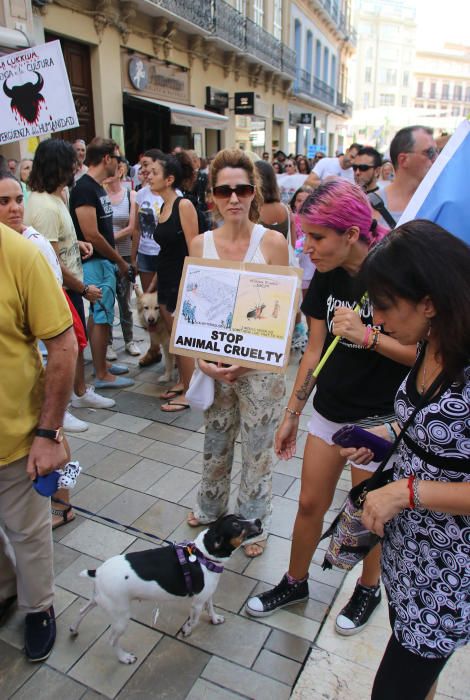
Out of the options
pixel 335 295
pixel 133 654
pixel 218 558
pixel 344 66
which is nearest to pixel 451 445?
pixel 335 295

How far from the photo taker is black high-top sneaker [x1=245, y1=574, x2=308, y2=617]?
245cm

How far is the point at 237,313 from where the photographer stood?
96.6 inches

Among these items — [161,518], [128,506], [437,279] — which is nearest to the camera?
[437,279]

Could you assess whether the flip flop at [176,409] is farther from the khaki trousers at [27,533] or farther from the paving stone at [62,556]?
the khaki trousers at [27,533]

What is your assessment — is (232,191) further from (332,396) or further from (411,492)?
(411,492)

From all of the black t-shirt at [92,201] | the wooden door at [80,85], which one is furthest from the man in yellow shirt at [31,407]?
the wooden door at [80,85]

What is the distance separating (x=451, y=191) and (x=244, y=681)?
86.0 inches

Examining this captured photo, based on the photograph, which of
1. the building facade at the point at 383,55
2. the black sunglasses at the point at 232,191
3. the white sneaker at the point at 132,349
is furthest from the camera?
the building facade at the point at 383,55

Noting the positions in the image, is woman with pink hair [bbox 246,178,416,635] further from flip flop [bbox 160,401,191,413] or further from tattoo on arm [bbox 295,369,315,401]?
flip flop [bbox 160,401,191,413]

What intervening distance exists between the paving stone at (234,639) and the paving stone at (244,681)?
0.04 meters

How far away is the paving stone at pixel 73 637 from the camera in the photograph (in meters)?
2.22

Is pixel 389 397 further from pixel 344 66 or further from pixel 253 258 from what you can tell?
pixel 344 66

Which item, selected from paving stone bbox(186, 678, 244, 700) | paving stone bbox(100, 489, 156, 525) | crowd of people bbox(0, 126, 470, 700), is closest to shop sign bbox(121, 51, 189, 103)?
crowd of people bbox(0, 126, 470, 700)

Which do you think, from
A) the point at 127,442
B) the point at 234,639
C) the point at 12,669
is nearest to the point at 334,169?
the point at 127,442
